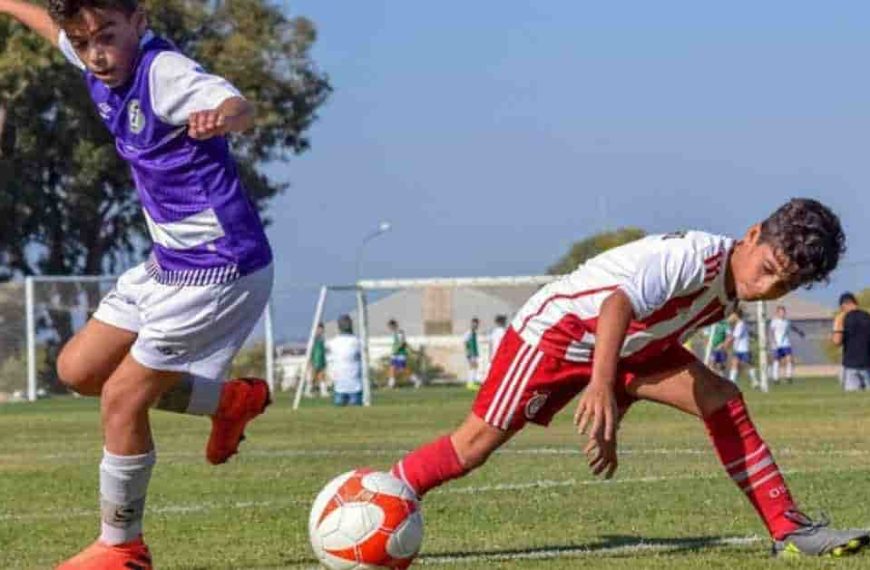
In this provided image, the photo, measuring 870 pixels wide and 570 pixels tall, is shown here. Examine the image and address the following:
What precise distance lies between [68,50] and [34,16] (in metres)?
0.52

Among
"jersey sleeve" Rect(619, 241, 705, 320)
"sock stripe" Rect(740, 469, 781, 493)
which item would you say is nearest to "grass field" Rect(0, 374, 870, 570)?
"sock stripe" Rect(740, 469, 781, 493)

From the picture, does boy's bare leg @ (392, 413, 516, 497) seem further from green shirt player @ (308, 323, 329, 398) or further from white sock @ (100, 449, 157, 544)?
green shirt player @ (308, 323, 329, 398)

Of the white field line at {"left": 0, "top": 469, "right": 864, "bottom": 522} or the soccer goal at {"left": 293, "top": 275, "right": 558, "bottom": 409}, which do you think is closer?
the white field line at {"left": 0, "top": 469, "right": 864, "bottom": 522}

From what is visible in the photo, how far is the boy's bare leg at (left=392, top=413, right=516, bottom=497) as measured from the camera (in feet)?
23.8

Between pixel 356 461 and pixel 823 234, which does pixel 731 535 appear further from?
pixel 356 461

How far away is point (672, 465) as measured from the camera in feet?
41.7

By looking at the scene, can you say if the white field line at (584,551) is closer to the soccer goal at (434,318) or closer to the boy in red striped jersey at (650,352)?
the boy in red striped jersey at (650,352)

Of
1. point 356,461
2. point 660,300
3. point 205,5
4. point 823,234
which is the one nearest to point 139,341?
point 660,300

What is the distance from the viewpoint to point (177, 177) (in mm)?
6941

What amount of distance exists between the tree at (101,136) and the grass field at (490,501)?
1254 inches

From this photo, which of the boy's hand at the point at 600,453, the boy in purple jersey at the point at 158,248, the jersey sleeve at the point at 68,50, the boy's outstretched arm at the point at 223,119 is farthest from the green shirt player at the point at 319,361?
the boy's outstretched arm at the point at 223,119

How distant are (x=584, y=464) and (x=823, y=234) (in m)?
6.23

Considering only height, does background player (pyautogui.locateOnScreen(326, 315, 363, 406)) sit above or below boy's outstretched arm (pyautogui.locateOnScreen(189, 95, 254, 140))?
below

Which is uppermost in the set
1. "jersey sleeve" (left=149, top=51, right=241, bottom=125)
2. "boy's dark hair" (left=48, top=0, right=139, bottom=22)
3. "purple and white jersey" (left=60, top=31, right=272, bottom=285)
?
"boy's dark hair" (left=48, top=0, right=139, bottom=22)
